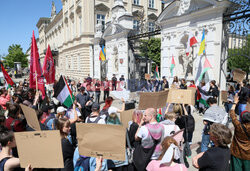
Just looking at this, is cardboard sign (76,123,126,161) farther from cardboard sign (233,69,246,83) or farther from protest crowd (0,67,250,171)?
cardboard sign (233,69,246,83)

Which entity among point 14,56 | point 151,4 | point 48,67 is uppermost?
point 151,4

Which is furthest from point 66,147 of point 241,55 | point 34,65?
point 241,55

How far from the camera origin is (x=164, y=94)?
4.26m

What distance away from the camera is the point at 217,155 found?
2.22 m

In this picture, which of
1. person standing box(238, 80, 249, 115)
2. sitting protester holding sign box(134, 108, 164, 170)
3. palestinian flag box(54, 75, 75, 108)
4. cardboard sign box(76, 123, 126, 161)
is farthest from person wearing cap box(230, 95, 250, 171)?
palestinian flag box(54, 75, 75, 108)

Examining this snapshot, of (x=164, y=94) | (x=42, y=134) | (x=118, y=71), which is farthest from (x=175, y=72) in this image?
(x=42, y=134)

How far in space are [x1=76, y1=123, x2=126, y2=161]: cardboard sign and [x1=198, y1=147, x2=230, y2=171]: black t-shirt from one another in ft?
3.35

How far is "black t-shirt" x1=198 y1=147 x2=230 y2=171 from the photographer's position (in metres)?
2.20

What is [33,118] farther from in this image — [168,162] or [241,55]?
[241,55]

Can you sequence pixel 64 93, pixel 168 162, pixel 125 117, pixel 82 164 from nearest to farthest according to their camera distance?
pixel 168 162
pixel 82 164
pixel 125 117
pixel 64 93

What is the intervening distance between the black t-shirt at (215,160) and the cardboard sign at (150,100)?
1865 mm

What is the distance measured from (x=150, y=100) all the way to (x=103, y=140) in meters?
2.06

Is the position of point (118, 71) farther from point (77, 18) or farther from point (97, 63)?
point (77, 18)

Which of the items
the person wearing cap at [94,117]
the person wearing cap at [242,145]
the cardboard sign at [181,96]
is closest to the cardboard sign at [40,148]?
the person wearing cap at [94,117]
